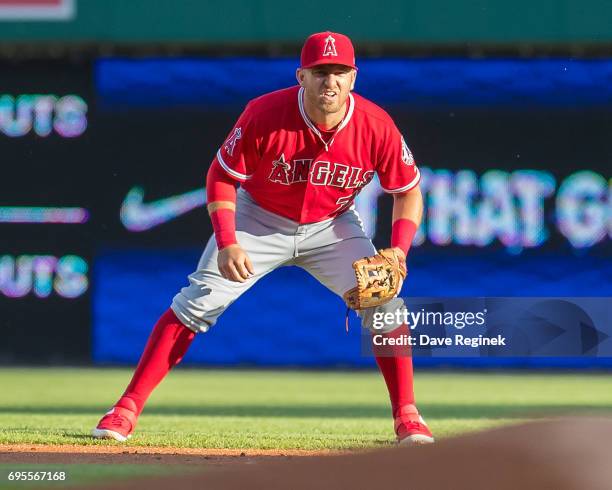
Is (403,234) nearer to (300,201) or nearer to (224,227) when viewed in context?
(300,201)

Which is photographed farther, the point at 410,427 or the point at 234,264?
the point at 410,427

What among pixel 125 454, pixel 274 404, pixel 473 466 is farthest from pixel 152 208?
pixel 473 466

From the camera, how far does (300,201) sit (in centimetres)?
489

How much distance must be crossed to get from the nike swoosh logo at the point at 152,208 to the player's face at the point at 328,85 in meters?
4.77

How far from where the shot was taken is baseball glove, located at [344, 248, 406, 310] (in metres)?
4.62

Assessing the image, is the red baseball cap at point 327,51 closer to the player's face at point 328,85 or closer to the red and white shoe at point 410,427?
the player's face at point 328,85

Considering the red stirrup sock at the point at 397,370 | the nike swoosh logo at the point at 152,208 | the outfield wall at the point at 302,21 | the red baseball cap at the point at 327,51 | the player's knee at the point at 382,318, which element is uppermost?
the outfield wall at the point at 302,21

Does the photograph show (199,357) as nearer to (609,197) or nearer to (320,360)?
(320,360)

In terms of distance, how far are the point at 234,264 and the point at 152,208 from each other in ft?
16.2

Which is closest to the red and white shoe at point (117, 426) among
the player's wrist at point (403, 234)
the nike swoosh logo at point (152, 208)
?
the player's wrist at point (403, 234)

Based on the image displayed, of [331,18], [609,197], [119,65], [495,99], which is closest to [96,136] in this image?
[119,65]

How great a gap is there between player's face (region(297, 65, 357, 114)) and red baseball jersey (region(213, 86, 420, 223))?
12 cm

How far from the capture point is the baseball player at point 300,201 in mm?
4660

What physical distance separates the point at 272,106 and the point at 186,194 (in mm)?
4753
